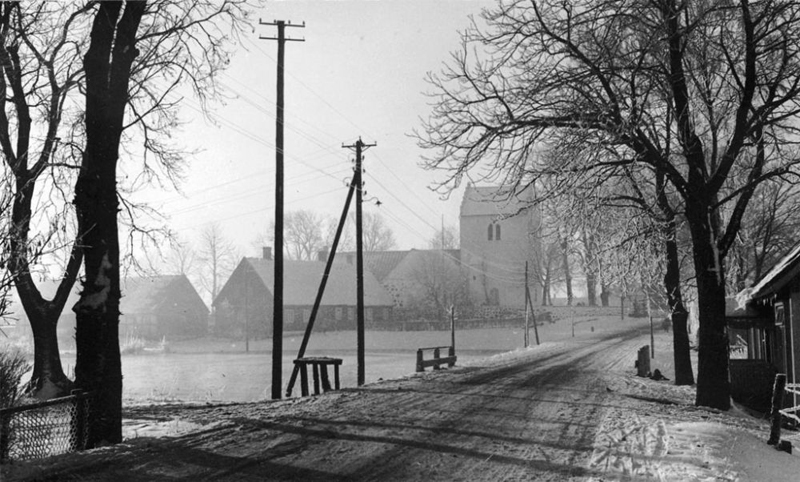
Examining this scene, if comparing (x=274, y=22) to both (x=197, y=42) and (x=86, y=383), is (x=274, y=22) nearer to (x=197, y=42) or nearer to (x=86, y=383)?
(x=197, y=42)

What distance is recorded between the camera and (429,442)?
30.4 ft

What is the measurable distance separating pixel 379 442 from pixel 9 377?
5.37m

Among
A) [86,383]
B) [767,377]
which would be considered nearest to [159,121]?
[86,383]

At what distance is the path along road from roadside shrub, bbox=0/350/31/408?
2.00 meters

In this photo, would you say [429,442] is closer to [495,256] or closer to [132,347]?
[132,347]

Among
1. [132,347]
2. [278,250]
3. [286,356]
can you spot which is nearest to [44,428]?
[278,250]

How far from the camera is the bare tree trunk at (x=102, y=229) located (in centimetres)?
945

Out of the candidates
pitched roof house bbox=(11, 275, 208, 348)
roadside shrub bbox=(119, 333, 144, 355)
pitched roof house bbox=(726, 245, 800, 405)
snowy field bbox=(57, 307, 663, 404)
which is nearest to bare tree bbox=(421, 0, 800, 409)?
pitched roof house bbox=(726, 245, 800, 405)

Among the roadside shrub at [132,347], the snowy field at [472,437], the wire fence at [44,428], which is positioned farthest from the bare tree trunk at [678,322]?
the roadside shrub at [132,347]

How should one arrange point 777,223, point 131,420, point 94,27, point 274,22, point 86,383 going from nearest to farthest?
point 86,383 < point 94,27 < point 131,420 < point 274,22 < point 777,223

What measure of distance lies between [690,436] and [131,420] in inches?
375

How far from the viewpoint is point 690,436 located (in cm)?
986

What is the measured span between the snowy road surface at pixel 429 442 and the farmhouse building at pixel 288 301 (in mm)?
50487

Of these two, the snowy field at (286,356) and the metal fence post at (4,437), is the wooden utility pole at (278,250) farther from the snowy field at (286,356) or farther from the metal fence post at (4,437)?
the metal fence post at (4,437)
